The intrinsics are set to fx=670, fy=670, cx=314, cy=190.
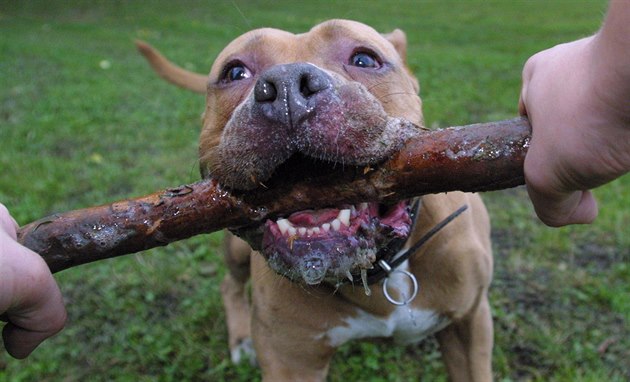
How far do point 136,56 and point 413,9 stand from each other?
10404mm

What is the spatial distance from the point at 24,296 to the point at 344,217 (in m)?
0.99

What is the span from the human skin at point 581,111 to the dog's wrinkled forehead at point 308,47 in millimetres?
1295

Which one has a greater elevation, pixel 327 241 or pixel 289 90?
pixel 289 90

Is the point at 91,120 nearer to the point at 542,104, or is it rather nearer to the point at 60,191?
the point at 60,191

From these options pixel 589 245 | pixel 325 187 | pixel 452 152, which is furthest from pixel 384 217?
pixel 589 245

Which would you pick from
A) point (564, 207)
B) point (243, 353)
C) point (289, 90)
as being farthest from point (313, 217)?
point (243, 353)

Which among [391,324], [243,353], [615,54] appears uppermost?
[615,54]

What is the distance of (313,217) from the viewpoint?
2.28 metres

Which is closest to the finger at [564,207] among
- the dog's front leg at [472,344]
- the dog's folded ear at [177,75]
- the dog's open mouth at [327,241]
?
the dog's open mouth at [327,241]

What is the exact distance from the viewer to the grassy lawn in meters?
3.77

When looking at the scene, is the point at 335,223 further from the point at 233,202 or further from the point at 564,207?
the point at 564,207

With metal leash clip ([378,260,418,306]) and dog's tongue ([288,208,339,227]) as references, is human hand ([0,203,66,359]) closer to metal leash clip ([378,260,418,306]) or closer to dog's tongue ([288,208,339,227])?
dog's tongue ([288,208,339,227])

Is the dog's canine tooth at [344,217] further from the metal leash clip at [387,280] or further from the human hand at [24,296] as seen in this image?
the human hand at [24,296]

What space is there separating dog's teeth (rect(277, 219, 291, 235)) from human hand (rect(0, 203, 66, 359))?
2.32 feet
